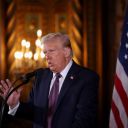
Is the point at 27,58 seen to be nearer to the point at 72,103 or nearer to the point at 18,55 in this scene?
the point at 18,55

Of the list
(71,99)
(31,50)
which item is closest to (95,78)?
(71,99)

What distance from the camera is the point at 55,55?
259cm

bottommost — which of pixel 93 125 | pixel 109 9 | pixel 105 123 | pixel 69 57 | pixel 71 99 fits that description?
pixel 105 123

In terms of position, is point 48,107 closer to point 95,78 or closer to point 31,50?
point 95,78

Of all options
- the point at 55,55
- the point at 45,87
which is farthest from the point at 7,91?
the point at 55,55

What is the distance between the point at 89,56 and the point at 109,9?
0.92 metres

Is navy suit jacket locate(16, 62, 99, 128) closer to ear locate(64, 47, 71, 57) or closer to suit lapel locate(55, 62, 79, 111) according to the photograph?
suit lapel locate(55, 62, 79, 111)

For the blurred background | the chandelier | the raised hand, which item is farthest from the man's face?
the blurred background

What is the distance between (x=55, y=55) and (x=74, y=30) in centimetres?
452

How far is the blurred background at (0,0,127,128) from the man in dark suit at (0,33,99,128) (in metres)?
3.92

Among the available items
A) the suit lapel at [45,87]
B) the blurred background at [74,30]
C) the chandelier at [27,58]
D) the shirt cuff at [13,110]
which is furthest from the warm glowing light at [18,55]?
the shirt cuff at [13,110]

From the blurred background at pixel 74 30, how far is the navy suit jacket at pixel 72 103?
392cm

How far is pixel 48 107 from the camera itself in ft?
8.65

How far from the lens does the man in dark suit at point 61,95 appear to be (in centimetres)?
253
